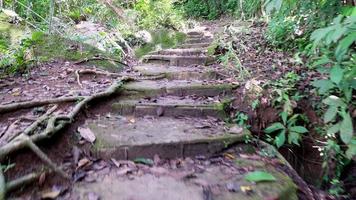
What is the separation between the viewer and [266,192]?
6.57 ft

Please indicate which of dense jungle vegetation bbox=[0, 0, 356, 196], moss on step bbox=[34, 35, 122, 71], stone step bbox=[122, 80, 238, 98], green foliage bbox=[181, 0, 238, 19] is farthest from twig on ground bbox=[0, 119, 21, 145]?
green foliage bbox=[181, 0, 238, 19]

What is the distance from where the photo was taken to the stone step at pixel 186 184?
1.96m

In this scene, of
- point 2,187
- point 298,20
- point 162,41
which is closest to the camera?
point 2,187

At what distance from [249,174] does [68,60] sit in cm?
363

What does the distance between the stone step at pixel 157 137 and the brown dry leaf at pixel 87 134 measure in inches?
1.4

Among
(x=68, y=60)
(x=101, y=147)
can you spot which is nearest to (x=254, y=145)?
(x=101, y=147)

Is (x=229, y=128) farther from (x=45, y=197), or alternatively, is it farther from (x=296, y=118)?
(x=45, y=197)

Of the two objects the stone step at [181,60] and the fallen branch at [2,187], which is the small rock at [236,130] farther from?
the stone step at [181,60]

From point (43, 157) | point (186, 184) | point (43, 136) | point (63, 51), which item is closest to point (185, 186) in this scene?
point (186, 184)

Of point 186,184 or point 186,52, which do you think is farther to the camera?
point 186,52

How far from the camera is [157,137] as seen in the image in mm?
2633

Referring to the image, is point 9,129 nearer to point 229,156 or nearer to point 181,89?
point 229,156

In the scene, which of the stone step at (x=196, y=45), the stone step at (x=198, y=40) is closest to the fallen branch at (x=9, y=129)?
the stone step at (x=196, y=45)

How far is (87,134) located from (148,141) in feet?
1.66
